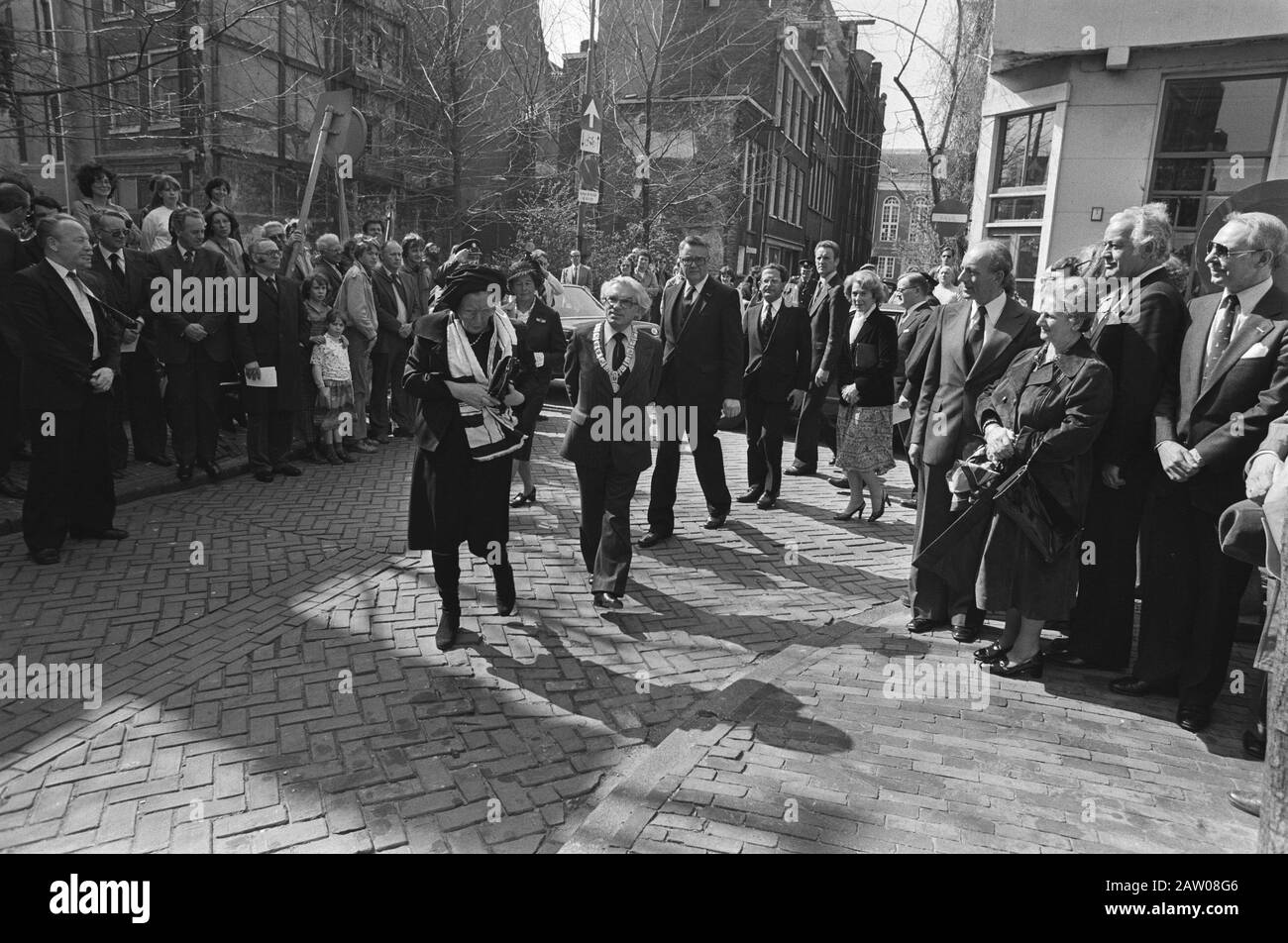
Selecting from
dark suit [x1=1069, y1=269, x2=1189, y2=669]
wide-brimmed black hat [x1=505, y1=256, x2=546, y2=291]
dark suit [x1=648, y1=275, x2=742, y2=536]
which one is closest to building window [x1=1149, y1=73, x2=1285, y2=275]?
dark suit [x1=648, y1=275, x2=742, y2=536]

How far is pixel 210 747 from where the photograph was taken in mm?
3668

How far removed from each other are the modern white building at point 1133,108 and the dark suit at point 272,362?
9.32 meters

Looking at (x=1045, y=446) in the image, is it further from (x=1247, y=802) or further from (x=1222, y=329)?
(x=1247, y=802)

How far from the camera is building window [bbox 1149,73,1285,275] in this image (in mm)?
9922

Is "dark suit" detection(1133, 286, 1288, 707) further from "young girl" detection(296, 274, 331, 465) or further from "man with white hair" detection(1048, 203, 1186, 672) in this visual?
"young girl" detection(296, 274, 331, 465)

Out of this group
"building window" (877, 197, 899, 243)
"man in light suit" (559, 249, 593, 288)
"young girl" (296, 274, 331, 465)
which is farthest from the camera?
"building window" (877, 197, 899, 243)

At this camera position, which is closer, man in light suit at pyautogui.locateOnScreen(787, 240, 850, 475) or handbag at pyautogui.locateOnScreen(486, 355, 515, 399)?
handbag at pyautogui.locateOnScreen(486, 355, 515, 399)

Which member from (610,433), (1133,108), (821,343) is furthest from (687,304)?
(1133,108)

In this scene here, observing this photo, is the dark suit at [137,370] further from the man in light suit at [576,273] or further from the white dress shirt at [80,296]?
the man in light suit at [576,273]

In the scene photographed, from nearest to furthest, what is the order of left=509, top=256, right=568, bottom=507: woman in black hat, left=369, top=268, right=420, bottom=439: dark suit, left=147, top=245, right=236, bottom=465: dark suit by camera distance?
left=509, top=256, right=568, bottom=507: woman in black hat, left=147, top=245, right=236, bottom=465: dark suit, left=369, top=268, right=420, bottom=439: dark suit

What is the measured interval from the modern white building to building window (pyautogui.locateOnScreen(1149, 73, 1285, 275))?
12 millimetres

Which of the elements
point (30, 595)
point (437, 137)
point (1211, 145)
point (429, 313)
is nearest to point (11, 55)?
point (30, 595)

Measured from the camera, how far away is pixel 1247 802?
3350 mm
